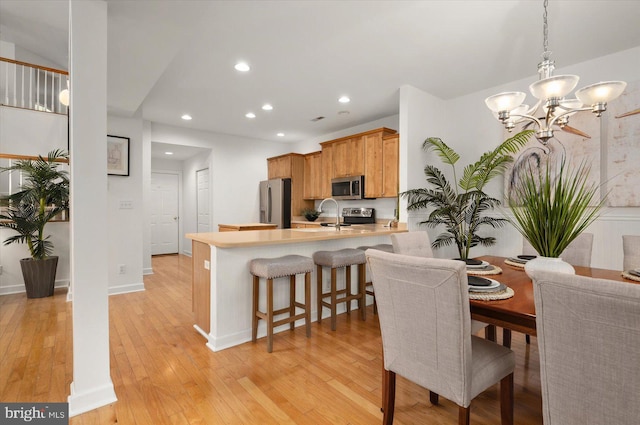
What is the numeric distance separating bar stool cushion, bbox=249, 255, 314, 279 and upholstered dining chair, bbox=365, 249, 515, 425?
1.19 m

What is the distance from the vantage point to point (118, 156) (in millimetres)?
4266

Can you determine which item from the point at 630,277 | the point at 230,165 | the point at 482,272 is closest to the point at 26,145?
the point at 230,165

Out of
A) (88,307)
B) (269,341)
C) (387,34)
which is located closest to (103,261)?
(88,307)

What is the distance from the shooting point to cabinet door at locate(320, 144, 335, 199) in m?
5.58

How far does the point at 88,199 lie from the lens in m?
1.76

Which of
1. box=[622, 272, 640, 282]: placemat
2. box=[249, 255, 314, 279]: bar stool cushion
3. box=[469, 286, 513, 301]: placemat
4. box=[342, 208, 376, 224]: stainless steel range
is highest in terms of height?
box=[342, 208, 376, 224]: stainless steel range

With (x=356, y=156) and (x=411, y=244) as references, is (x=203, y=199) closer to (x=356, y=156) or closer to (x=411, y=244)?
(x=356, y=156)

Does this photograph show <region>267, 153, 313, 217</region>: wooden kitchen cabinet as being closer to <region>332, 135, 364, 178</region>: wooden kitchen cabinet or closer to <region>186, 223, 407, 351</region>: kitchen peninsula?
<region>332, 135, 364, 178</region>: wooden kitchen cabinet

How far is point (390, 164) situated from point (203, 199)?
4.51 m

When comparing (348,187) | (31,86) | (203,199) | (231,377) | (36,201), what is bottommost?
(231,377)

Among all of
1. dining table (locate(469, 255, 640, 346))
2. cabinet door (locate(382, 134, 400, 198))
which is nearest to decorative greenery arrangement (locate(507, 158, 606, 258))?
dining table (locate(469, 255, 640, 346))

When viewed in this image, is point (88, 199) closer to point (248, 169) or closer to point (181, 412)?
point (181, 412)

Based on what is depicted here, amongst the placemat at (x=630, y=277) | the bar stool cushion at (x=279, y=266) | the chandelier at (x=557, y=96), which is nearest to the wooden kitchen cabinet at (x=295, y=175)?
the bar stool cushion at (x=279, y=266)

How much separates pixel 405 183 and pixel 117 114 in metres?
4.00
